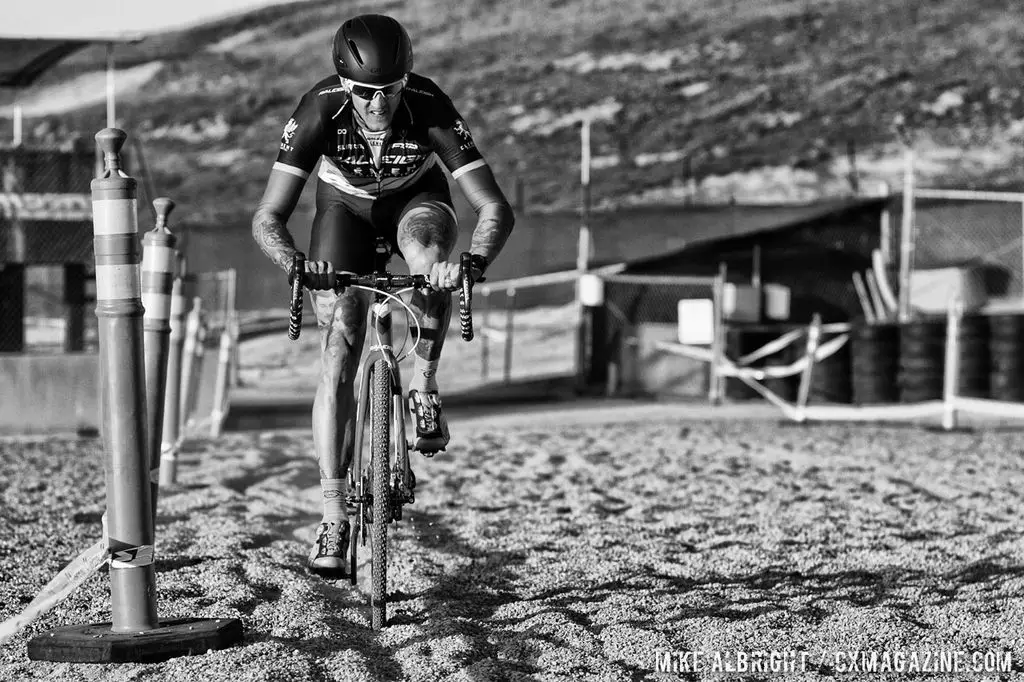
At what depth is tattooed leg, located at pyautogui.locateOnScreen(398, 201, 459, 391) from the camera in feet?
17.2

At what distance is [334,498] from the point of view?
5.24 m

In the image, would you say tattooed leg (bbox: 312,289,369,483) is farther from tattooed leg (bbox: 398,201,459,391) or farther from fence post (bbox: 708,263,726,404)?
fence post (bbox: 708,263,726,404)

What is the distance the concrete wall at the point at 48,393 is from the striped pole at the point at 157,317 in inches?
345

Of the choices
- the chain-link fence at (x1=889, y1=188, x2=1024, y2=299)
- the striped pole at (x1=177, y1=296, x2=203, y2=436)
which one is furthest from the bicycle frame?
the chain-link fence at (x1=889, y1=188, x2=1024, y2=299)

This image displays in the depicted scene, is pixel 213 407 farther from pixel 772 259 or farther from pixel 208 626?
pixel 772 259

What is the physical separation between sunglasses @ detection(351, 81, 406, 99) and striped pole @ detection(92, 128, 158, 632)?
3.49 feet

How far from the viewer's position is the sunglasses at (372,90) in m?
5.12

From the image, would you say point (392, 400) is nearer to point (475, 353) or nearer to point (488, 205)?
point (488, 205)

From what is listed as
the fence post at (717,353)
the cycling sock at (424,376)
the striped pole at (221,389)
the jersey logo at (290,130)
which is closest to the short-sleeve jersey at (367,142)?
the jersey logo at (290,130)

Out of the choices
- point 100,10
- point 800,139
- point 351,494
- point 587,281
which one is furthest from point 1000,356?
point 800,139

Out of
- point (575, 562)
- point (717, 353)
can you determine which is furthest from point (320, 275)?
point (717, 353)

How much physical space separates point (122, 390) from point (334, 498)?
114cm

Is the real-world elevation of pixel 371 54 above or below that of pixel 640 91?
below

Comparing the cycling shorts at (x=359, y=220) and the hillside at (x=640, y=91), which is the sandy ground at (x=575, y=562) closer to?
the cycling shorts at (x=359, y=220)
